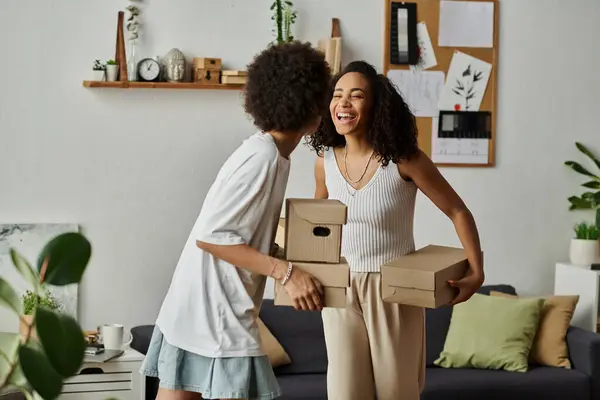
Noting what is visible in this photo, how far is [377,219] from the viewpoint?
248cm

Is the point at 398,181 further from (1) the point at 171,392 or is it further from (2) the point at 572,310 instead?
(2) the point at 572,310

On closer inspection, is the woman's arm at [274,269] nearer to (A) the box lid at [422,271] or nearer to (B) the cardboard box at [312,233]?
(B) the cardboard box at [312,233]

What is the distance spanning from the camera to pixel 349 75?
8.57 feet

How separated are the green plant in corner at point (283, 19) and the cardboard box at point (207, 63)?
0.30m

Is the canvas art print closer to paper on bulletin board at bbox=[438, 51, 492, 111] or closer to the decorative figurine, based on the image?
the decorative figurine

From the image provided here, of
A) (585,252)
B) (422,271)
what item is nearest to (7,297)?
(422,271)

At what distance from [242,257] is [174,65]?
7.24ft

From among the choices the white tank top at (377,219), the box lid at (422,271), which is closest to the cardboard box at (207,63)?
the white tank top at (377,219)

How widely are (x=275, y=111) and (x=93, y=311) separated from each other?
2.34 metres

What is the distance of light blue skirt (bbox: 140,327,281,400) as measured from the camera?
1937 millimetres

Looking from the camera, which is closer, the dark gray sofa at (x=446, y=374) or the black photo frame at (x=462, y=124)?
the dark gray sofa at (x=446, y=374)

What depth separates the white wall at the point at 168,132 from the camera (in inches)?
154

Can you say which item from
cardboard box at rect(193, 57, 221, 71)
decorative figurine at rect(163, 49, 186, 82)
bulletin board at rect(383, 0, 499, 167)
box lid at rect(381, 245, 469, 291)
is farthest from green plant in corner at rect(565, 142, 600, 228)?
box lid at rect(381, 245, 469, 291)

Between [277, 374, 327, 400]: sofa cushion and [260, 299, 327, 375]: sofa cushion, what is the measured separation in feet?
0.26
